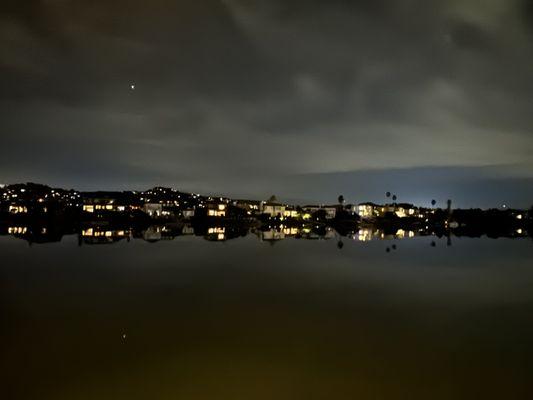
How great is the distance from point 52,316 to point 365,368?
364 inches

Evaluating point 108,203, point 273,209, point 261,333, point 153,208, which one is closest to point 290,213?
point 273,209

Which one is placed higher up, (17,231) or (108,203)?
(108,203)

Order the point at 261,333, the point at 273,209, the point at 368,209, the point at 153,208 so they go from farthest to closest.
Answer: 1. the point at 368,209
2. the point at 273,209
3. the point at 153,208
4. the point at 261,333

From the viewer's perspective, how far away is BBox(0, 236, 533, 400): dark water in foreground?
882 cm

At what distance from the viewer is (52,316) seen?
1389cm

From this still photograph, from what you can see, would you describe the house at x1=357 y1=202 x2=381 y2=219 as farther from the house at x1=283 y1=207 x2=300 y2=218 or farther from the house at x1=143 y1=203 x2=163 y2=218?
the house at x1=143 y1=203 x2=163 y2=218

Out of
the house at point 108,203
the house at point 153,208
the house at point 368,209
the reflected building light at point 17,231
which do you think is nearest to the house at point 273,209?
the house at point 368,209

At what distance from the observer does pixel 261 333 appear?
1255 cm

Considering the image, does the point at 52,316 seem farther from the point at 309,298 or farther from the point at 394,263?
the point at 394,263

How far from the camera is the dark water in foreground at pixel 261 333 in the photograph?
882 cm

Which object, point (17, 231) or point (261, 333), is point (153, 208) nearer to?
point (17, 231)

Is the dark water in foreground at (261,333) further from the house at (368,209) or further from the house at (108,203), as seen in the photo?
the house at (368,209)

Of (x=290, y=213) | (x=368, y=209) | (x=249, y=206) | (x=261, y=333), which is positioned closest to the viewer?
(x=261, y=333)

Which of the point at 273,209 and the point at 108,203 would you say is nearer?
the point at 108,203
